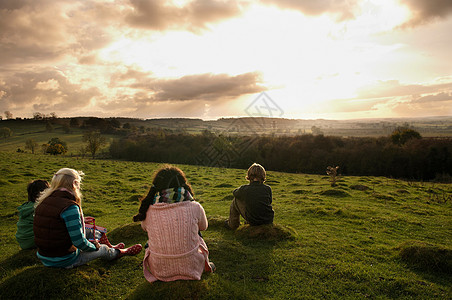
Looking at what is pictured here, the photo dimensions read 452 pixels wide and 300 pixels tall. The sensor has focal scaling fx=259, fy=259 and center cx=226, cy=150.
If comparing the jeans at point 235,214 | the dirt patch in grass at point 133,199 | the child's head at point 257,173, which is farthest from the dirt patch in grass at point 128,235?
the dirt patch in grass at point 133,199

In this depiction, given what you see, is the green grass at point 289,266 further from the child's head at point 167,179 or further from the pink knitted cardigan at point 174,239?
the child's head at point 167,179

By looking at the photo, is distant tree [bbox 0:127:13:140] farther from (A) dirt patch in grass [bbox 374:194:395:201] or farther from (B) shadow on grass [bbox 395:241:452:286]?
(B) shadow on grass [bbox 395:241:452:286]

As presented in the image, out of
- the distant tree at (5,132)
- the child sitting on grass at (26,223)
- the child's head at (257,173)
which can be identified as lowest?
the child sitting on grass at (26,223)

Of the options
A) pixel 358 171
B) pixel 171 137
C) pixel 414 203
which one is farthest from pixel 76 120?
pixel 414 203

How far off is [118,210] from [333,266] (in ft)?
37.5

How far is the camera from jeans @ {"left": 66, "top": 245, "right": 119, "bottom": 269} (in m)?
5.19

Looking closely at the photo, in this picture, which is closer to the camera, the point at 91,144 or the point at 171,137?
the point at 91,144

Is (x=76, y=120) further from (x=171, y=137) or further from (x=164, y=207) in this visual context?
(x=164, y=207)

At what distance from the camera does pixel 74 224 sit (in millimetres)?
4688

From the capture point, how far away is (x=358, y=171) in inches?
1727

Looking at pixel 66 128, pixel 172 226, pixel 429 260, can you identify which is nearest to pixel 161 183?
pixel 172 226

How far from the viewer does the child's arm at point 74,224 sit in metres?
4.64

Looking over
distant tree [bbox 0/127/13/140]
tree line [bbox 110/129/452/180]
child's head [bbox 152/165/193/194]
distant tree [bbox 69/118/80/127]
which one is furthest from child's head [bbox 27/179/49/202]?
distant tree [bbox 69/118/80/127]

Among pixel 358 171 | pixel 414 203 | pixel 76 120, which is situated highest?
pixel 76 120
